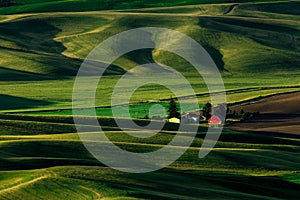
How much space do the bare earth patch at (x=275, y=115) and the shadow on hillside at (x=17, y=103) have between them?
18.0m

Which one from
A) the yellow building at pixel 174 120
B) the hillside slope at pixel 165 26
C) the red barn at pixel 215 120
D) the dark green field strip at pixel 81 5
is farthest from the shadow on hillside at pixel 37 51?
the red barn at pixel 215 120

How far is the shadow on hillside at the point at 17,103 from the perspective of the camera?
231ft

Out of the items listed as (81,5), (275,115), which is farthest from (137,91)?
(81,5)

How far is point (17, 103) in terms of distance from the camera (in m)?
73.4

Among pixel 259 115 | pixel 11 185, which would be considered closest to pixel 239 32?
pixel 259 115

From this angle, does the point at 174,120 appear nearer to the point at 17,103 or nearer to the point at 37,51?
the point at 17,103

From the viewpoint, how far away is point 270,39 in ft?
390

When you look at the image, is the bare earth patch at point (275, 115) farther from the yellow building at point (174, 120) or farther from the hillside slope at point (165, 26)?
the hillside slope at point (165, 26)

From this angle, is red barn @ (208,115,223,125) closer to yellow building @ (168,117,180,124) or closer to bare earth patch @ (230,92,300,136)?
bare earth patch @ (230,92,300,136)

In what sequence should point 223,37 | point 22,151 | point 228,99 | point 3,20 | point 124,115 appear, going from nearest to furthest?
point 22,151
point 124,115
point 228,99
point 223,37
point 3,20

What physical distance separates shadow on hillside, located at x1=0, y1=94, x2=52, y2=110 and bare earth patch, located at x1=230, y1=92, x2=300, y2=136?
18009 millimetres

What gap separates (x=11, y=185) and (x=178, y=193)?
22.5ft

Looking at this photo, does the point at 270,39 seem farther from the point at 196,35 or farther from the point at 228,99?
the point at 228,99

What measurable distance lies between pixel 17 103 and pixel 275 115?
922 inches
